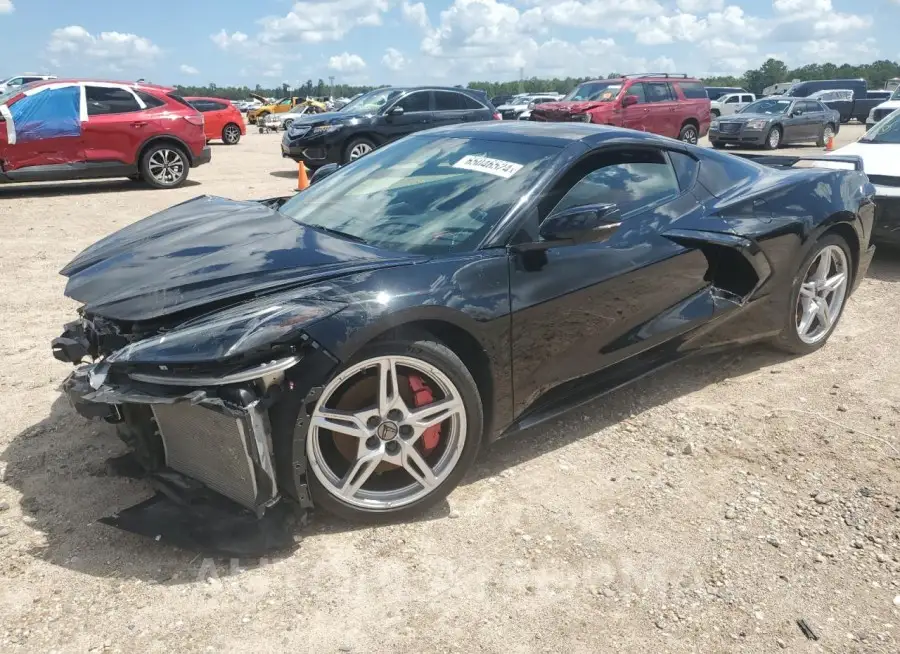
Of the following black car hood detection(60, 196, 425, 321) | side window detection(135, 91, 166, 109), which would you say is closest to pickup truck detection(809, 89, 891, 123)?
side window detection(135, 91, 166, 109)

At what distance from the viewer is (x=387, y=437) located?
2729 mm

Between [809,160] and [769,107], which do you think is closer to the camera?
[809,160]

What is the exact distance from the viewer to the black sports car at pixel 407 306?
96.0 inches

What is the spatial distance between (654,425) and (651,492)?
0.63 meters

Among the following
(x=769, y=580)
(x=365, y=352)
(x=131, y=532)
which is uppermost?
(x=365, y=352)

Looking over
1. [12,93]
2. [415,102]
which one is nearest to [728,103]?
[415,102]

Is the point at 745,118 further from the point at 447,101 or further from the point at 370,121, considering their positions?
the point at 370,121

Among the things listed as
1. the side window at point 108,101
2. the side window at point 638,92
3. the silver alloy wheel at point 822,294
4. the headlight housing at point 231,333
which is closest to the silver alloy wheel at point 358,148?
the side window at point 108,101

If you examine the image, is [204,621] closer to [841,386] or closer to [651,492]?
[651,492]

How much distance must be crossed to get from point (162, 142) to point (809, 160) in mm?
9189

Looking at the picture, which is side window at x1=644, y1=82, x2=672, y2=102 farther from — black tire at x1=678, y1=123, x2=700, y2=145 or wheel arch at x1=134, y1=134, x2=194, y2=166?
wheel arch at x1=134, y1=134, x2=194, y2=166

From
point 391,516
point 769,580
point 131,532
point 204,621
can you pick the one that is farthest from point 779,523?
point 131,532

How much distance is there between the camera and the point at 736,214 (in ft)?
12.7

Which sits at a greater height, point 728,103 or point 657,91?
point 728,103
